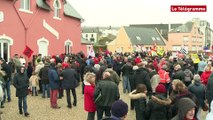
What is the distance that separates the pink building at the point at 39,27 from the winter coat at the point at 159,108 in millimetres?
16449

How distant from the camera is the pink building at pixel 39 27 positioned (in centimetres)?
2303

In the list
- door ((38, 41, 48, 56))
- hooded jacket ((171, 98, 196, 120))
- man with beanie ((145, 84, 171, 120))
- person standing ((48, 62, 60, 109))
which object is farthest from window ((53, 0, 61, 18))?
hooded jacket ((171, 98, 196, 120))

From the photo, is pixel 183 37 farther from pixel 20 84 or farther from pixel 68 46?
pixel 20 84

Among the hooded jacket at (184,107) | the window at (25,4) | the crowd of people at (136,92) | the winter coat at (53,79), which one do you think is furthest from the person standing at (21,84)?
the window at (25,4)

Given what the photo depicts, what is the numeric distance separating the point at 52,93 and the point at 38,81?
112 inches

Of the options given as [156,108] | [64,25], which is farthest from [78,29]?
[156,108]

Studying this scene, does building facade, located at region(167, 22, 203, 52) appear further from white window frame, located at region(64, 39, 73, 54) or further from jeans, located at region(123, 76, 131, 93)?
jeans, located at region(123, 76, 131, 93)

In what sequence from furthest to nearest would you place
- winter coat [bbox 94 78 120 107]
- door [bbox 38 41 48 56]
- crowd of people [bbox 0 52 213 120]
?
door [bbox 38 41 48 56], winter coat [bbox 94 78 120 107], crowd of people [bbox 0 52 213 120]

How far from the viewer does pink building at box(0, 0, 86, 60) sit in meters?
23.0

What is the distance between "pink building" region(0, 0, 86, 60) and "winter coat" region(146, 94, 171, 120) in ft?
54.0

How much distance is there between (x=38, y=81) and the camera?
56.1 ft

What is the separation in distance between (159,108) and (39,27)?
2017 centimetres

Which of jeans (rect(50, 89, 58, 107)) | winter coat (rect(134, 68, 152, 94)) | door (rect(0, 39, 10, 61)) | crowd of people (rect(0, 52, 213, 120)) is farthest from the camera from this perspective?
door (rect(0, 39, 10, 61))

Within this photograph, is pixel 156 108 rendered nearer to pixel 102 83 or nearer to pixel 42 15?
pixel 102 83
